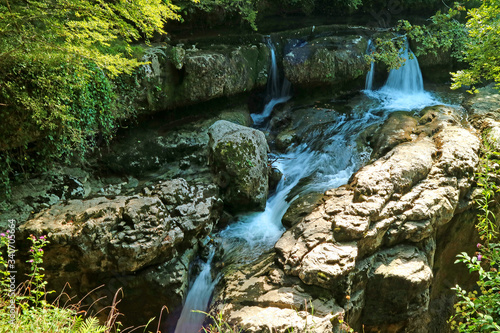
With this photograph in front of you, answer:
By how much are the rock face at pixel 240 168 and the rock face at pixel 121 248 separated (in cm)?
155

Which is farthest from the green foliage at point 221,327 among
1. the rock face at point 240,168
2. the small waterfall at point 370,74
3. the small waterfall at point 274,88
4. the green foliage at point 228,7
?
the small waterfall at point 370,74

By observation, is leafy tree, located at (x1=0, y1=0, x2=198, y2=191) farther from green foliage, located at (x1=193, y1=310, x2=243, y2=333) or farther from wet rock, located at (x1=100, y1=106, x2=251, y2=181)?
green foliage, located at (x1=193, y1=310, x2=243, y2=333)

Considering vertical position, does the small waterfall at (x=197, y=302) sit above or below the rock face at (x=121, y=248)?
below

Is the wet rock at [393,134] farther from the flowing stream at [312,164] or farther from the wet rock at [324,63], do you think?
the wet rock at [324,63]

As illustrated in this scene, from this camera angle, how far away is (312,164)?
322 inches

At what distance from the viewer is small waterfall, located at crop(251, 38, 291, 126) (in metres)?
10.7

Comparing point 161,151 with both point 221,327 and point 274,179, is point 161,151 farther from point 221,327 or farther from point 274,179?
point 221,327

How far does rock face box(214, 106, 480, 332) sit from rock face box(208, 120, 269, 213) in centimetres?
168

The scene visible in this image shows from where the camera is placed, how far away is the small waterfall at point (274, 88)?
10703mm

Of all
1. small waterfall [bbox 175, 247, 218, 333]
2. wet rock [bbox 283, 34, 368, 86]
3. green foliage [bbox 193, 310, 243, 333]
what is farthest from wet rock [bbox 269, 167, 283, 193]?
wet rock [bbox 283, 34, 368, 86]

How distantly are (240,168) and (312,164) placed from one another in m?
2.24

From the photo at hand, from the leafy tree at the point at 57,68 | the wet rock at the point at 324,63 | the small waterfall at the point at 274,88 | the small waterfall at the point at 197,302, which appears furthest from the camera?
the small waterfall at the point at 274,88

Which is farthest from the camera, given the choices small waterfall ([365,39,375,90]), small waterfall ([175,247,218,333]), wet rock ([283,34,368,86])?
small waterfall ([365,39,375,90])

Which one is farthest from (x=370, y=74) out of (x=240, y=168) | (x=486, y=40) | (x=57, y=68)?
(x=57, y=68)
